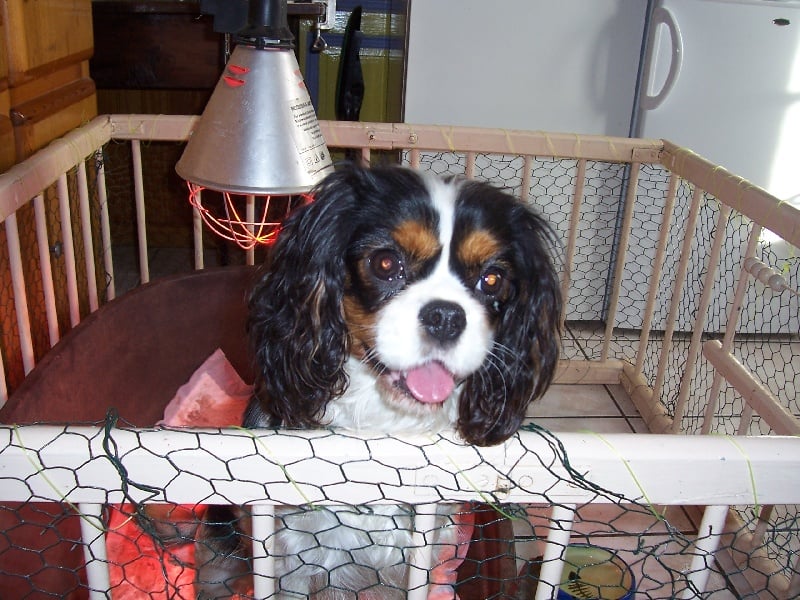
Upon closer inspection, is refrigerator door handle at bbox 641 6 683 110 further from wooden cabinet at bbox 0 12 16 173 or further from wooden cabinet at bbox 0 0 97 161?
wooden cabinet at bbox 0 12 16 173

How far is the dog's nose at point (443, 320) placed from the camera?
1.11m

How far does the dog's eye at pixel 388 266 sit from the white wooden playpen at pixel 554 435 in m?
0.43

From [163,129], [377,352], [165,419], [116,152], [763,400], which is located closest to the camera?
[377,352]

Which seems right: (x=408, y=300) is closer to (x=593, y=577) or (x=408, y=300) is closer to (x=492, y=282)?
(x=492, y=282)

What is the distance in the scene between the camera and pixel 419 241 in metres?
1.19

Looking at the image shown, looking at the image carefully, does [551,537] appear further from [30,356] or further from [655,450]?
[30,356]

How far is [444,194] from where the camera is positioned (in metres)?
1.24

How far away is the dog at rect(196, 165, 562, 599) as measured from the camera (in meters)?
1.20

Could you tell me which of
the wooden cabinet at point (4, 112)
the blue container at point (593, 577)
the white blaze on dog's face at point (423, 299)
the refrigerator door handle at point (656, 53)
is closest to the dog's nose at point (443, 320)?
the white blaze on dog's face at point (423, 299)

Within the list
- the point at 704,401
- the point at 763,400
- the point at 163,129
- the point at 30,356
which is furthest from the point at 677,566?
the point at 163,129

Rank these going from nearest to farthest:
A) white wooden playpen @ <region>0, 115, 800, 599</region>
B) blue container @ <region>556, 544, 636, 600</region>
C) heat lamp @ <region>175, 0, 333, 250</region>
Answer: white wooden playpen @ <region>0, 115, 800, 599</region> → heat lamp @ <region>175, 0, 333, 250</region> → blue container @ <region>556, 544, 636, 600</region>

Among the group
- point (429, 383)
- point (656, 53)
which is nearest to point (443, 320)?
point (429, 383)

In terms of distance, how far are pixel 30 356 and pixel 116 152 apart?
1834 millimetres

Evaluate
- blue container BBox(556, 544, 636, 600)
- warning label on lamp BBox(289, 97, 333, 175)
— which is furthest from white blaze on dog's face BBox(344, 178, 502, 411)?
blue container BBox(556, 544, 636, 600)
